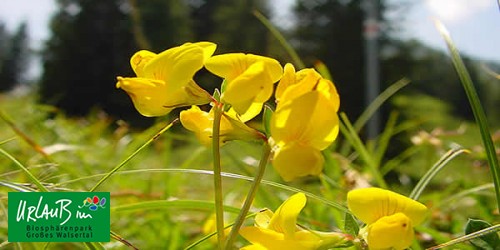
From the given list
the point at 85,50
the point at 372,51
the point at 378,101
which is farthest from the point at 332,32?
the point at 378,101

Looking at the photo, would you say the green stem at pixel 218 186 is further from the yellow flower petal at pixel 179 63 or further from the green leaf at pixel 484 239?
the green leaf at pixel 484 239

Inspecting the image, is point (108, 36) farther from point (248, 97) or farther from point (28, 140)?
point (248, 97)

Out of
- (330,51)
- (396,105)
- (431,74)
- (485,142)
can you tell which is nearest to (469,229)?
(485,142)

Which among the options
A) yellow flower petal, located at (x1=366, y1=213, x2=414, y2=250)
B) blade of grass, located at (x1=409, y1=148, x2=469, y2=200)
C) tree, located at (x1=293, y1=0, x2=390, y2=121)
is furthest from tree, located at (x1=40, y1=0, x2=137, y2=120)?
yellow flower petal, located at (x1=366, y1=213, x2=414, y2=250)

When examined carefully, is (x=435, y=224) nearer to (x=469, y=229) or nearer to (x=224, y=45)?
(x=469, y=229)

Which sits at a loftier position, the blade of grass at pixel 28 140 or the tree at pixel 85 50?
the tree at pixel 85 50

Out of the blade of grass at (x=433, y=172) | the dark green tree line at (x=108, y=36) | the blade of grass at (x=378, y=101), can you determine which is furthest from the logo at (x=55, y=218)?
the dark green tree line at (x=108, y=36)
